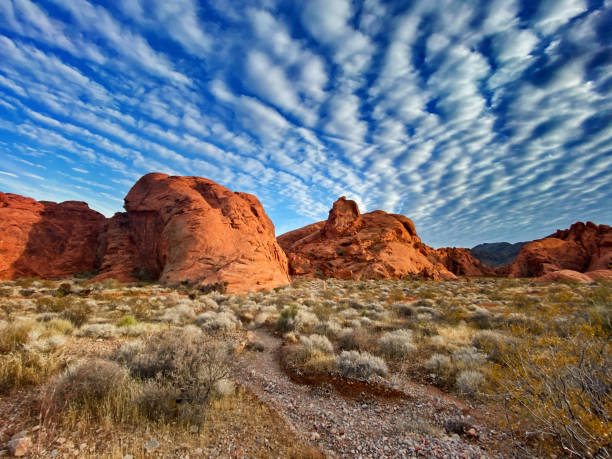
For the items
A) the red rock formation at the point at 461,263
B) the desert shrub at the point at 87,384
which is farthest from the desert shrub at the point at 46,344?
the red rock formation at the point at 461,263

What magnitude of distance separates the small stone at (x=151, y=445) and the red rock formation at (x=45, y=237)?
3370 cm

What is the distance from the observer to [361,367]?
5.30 metres

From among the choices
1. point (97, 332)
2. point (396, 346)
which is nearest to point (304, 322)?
point (396, 346)

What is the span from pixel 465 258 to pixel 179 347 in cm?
6192

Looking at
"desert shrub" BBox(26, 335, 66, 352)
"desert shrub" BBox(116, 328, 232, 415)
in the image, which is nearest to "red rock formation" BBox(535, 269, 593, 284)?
"desert shrub" BBox(116, 328, 232, 415)

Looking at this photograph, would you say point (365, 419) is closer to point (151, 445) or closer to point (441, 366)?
point (441, 366)

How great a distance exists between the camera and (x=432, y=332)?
7895 mm

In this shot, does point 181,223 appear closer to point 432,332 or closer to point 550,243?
point 432,332

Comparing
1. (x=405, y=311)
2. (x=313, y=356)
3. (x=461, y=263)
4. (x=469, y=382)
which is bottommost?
(x=313, y=356)

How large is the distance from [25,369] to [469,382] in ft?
23.6

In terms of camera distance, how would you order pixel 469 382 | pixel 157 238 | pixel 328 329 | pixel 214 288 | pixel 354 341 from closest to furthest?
pixel 469 382 → pixel 354 341 → pixel 328 329 → pixel 214 288 → pixel 157 238

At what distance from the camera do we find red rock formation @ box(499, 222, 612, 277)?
37312 mm

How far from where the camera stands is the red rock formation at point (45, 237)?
83.8 ft

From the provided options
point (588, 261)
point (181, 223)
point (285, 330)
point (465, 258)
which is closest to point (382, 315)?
point (285, 330)
